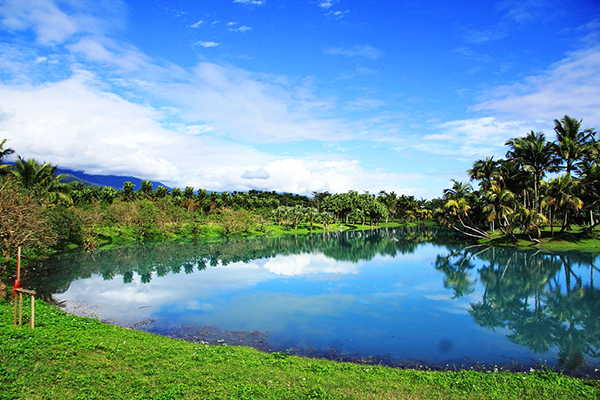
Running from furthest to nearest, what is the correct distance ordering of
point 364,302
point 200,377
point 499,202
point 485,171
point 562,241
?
point 485,171 → point 499,202 → point 562,241 → point 364,302 → point 200,377

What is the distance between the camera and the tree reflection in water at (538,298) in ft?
59.5

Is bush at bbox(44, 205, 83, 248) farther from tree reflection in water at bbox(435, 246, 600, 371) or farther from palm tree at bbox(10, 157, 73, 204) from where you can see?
tree reflection in water at bbox(435, 246, 600, 371)

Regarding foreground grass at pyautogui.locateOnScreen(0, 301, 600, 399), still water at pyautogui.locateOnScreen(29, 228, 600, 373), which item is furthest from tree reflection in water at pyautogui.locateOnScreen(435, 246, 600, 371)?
foreground grass at pyautogui.locateOnScreen(0, 301, 600, 399)

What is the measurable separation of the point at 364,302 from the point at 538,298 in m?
13.4

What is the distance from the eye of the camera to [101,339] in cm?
1377

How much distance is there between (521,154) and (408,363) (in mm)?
53702

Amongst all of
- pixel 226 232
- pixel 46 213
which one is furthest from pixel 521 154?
pixel 46 213

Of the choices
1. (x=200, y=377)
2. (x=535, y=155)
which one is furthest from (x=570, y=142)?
(x=200, y=377)

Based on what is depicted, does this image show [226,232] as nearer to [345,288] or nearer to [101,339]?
[345,288]

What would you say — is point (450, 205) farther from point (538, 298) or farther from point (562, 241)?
point (538, 298)

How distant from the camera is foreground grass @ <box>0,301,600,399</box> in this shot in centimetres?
996

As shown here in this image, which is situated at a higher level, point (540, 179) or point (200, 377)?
point (540, 179)

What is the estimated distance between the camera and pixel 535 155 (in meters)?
54.3

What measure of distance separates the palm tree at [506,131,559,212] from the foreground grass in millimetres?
51549
